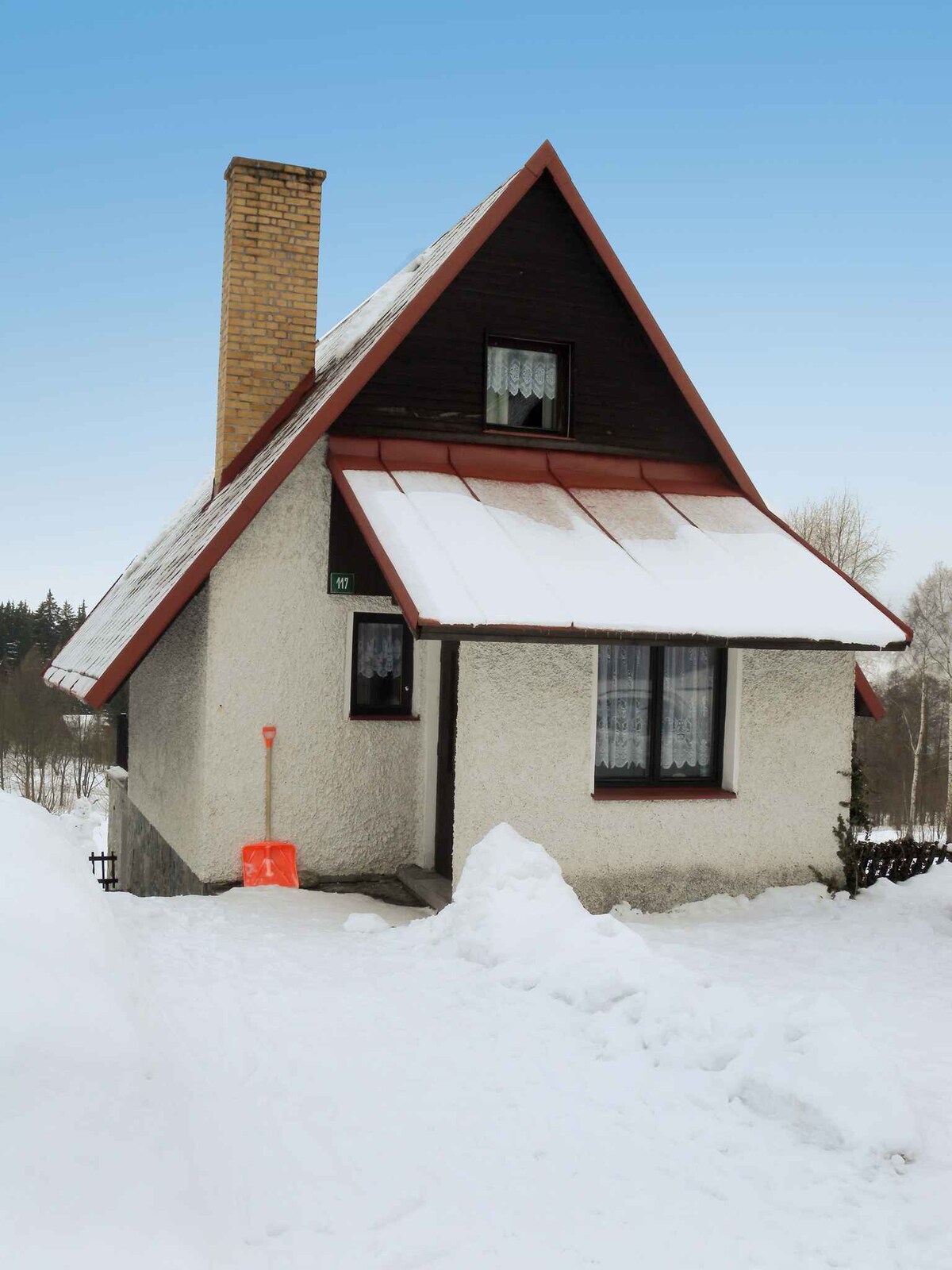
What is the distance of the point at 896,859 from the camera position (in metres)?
9.80

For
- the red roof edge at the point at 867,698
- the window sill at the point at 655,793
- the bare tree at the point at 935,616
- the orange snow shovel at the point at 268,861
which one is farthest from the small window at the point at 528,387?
the bare tree at the point at 935,616

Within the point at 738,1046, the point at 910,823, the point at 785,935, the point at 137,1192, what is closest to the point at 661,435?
the point at 785,935

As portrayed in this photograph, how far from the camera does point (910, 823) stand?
122 feet

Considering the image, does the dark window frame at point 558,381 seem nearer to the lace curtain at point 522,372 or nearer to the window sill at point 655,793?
the lace curtain at point 522,372

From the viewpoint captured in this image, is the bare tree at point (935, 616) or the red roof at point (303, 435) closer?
the red roof at point (303, 435)

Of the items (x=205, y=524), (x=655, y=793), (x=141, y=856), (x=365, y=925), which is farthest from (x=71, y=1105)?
(x=141, y=856)

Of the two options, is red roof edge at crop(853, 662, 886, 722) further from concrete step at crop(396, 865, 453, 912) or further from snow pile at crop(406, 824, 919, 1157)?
snow pile at crop(406, 824, 919, 1157)

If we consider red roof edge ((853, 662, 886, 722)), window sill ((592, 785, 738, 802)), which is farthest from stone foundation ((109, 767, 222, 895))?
red roof edge ((853, 662, 886, 722))

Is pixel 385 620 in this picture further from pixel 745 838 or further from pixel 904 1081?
pixel 904 1081

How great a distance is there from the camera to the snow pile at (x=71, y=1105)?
2930 millimetres

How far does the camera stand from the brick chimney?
10.5m

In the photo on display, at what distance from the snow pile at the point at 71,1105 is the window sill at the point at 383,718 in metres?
4.32

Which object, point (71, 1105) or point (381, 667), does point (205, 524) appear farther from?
point (71, 1105)

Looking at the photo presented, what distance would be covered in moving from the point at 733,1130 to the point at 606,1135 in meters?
0.52
